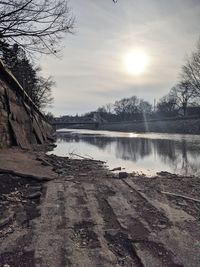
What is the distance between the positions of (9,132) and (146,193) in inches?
272

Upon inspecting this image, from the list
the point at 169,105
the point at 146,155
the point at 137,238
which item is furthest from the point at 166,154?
the point at 169,105

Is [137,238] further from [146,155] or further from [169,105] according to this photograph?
[169,105]

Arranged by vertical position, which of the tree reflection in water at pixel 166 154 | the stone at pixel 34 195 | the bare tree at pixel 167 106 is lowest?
the tree reflection in water at pixel 166 154

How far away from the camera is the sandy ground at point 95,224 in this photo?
12.9ft

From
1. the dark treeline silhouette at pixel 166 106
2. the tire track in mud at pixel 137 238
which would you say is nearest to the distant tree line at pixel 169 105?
the dark treeline silhouette at pixel 166 106

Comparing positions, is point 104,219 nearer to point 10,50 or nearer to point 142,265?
point 142,265

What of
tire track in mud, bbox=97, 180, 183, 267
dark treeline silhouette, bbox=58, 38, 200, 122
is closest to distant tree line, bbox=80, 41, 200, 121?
dark treeline silhouette, bbox=58, 38, 200, 122

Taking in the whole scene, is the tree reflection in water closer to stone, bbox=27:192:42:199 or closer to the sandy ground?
the sandy ground

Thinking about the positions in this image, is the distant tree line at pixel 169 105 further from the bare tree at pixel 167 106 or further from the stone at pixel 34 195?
the stone at pixel 34 195

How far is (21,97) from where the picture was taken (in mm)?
17812

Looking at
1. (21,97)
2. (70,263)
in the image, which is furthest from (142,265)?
(21,97)

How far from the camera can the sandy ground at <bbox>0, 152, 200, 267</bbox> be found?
3930mm

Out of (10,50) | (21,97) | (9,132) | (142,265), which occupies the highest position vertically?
(10,50)

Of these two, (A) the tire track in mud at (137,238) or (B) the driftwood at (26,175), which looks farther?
(B) the driftwood at (26,175)
